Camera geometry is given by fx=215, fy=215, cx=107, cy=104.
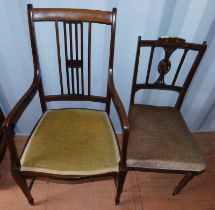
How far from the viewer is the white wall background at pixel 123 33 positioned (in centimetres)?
125

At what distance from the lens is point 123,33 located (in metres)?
1.36

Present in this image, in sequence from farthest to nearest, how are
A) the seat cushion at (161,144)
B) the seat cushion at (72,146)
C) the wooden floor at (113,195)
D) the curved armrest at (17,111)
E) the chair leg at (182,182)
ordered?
the wooden floor at (113,195)
the chair leg at (182,182)
the seat cushion at (161,144)
the seat cushion at (72,146)
the curved armrest at (17,111)

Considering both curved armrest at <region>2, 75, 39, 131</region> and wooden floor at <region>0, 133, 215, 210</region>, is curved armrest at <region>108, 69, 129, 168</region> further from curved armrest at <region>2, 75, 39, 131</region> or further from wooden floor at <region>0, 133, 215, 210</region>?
wooden floor at <region>0, 133, 215, 210</region>

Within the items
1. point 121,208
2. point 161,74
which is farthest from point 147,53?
point 121,208

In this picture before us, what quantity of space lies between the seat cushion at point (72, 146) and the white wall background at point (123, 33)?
1.21ft

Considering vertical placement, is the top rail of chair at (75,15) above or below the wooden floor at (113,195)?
above

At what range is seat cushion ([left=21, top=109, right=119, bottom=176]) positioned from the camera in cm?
110

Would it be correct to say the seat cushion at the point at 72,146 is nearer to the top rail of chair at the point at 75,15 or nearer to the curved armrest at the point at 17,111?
the curved armrest at the point at 17,111

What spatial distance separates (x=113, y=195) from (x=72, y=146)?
Answer: 612 millimetres

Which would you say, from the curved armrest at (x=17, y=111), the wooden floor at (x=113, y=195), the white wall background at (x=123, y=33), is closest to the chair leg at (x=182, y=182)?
the wooden floor at (x=113, y=195)

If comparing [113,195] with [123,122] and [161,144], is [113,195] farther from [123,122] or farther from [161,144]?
[123,122]

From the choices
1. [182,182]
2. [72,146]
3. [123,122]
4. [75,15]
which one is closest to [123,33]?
[75,15]

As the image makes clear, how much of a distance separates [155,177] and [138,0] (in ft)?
4.20

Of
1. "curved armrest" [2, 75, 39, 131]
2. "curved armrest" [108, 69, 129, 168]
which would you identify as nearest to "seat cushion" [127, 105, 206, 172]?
"curved armrest" [108, 69, 129, 168]
